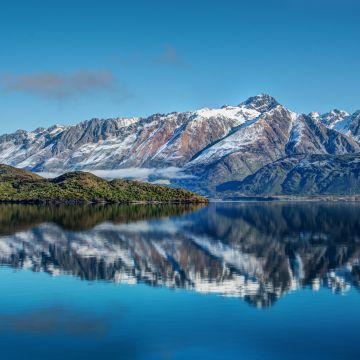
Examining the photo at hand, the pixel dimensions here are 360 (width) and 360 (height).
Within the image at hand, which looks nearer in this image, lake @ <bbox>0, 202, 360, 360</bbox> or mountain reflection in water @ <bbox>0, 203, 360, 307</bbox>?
lake @ <bbox>0, 202, 360, 360</bbox>

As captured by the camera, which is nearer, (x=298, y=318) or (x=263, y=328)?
(x=263, y=328)

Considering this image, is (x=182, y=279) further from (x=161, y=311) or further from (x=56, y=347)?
(x=56, y=347)

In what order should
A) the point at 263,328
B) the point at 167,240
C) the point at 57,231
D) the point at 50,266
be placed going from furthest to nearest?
1. the point at 57,231
2. the point at 167,240
3. the point at 50,266
4. the point at 263,328

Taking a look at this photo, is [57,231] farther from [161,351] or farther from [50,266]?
[161,351]

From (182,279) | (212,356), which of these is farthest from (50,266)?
(212,356)

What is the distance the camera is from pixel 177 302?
86.9 metres

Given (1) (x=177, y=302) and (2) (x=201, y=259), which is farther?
(2) (x=201, y=259)

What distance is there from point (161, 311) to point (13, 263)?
178 feet

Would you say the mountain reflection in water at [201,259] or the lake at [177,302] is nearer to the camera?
the lake at [177,302]

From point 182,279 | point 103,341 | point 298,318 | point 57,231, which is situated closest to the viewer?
point 103,341

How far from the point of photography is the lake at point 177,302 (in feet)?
215

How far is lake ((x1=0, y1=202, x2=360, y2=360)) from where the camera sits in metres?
65.6

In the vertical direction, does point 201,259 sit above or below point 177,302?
above

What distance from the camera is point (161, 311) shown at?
3216 inches
